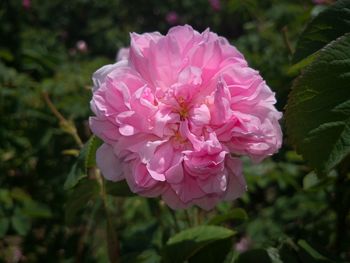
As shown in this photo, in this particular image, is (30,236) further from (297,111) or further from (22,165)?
(297,111)

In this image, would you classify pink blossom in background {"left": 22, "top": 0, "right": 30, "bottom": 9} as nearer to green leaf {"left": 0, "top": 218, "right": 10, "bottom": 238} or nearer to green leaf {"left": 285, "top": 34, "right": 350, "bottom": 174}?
green leaf {"left": 0, "top": 218, "right": 10, "bottom": 238}

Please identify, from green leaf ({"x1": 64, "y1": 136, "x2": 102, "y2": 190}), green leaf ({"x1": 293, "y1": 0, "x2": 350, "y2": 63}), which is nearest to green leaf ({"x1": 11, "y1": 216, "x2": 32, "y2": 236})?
green leaf ({"x1": 64, "y1": 136, "x2": 102, "y2": 190})

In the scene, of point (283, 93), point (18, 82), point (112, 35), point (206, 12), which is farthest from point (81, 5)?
point (283, 93)

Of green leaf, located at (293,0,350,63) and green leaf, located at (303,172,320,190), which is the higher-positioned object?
green leaf, located at (293,0,350,63)

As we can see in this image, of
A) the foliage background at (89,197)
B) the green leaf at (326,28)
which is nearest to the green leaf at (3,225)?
the foliage background at (89,197)

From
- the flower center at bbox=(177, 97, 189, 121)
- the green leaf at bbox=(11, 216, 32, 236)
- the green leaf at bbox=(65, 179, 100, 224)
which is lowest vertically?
the green leaf at bbox=(11, 216, 32, 236)

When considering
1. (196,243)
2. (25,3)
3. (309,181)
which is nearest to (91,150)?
(196,243)
